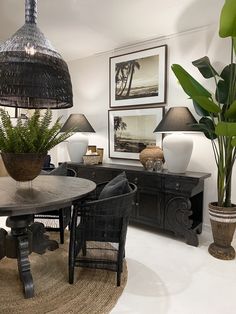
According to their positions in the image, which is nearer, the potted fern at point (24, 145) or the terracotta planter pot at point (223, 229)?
the potted fern at point (24, 145)

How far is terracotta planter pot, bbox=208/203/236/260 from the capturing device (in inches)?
99.6

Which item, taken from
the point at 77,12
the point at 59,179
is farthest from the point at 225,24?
the point at 59,179

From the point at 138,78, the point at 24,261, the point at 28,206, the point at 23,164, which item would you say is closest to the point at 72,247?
the point at 24,261

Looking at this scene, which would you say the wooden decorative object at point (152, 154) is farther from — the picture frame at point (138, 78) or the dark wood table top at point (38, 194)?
the dark wood table top at point (38, 194)

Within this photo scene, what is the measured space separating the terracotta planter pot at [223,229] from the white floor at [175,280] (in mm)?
92

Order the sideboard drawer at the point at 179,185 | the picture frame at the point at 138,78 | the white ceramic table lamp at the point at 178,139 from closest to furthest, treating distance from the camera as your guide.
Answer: the sideboard drawer at the point at 179,185 < the white ceramic table lamp at the point at 178,139 < the picture frame at the point at 138,78

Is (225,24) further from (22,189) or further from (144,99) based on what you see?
(22,189)

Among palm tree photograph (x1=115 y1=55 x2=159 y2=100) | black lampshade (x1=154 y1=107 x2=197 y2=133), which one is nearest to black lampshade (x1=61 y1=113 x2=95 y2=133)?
palm tree photograph (x1=115 y1=55 x2=159 y2=100)

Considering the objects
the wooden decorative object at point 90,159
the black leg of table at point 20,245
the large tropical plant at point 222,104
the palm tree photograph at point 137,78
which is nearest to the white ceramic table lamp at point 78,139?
the wooden decorative object at point 90,159

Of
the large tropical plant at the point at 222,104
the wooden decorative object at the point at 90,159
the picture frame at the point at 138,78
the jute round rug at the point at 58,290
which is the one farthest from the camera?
the wooden decorative object at the point at 90,159

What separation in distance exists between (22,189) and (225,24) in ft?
7.12

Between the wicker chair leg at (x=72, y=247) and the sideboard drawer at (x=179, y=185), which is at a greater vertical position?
the sideboard drawer at (x=179, y=185)

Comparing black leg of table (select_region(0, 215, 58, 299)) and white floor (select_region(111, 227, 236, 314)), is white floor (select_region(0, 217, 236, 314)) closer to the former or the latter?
white floor (select_region(111, 227, 236, 314))

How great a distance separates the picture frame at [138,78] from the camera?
137 inches
